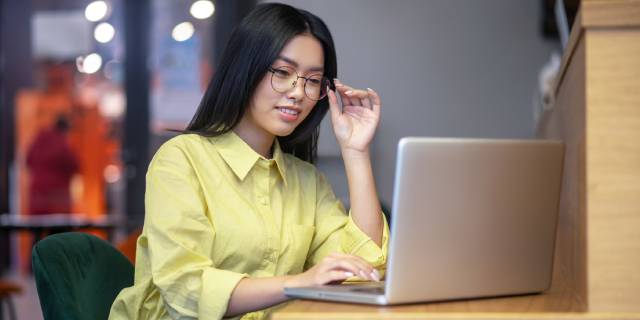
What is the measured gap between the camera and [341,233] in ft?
6.55

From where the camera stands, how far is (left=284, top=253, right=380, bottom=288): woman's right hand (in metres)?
1.47

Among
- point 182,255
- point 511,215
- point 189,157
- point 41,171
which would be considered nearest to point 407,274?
point 511,215

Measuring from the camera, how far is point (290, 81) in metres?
1.85

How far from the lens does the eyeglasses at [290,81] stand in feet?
6.06

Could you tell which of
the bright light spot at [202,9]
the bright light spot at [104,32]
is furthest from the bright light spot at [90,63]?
the bright light spot at [202,9]

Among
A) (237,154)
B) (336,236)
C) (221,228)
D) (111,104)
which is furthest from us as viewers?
(111,104)

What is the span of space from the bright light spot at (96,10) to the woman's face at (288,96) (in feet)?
19.5

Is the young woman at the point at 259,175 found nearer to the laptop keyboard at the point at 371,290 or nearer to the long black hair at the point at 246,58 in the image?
the long black hair at the point at 246,58

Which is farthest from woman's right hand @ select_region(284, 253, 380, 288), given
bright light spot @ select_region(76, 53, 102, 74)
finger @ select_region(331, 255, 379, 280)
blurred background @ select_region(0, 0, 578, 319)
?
bright light spot @ select_region(76, 53, 102, 74)

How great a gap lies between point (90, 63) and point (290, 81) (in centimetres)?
628

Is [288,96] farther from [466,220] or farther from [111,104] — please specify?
[111,104]

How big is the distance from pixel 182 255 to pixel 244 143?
0.34 m

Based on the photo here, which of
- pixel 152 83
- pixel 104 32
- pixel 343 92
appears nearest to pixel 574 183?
pixel 343 92

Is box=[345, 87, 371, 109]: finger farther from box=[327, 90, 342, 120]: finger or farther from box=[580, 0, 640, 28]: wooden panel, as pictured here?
box=[580, 0, 640, 28]: wooden panel
